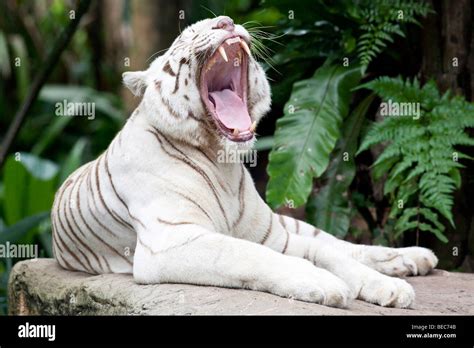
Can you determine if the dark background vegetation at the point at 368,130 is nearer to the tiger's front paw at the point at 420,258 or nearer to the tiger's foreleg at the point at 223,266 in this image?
the tiger's front paw at the point at 420,258

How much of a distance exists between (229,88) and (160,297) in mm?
1118

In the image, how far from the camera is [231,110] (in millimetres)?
3879

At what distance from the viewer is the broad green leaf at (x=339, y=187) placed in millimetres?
5383

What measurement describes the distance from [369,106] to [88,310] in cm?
267

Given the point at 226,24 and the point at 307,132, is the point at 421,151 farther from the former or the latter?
the point at 226,24

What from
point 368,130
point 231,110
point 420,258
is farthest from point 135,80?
point 368,130

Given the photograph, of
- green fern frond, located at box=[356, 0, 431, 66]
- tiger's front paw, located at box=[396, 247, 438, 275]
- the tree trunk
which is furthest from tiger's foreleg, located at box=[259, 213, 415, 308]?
green fern frond, located at box=[356, 0, 431, 66]

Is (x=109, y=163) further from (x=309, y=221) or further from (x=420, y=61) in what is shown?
(x=420, y=61)

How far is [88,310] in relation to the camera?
3.90 meters

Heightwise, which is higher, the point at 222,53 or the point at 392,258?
the point at 222,53

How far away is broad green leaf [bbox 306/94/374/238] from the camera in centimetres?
538

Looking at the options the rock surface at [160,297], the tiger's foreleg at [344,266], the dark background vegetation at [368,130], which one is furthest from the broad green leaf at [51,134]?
the tiger's foreleg at [344,266]

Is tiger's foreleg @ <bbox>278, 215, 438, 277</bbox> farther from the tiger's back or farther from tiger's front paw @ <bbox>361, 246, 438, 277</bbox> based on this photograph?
the tiger's back
